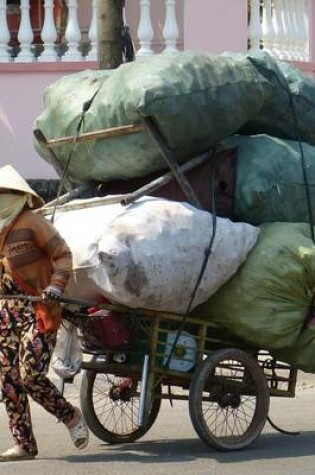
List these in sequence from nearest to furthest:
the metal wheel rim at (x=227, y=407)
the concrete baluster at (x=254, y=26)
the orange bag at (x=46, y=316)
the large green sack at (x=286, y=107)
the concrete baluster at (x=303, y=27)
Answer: the orange bag at (x=46, y=316) → the metal wheel rim at (x=227, y=407) → the large green sack at (x=286, y=107) → the concrete baluster at (x=254, y=26) → the concrete baluster at (x=303, y=27)

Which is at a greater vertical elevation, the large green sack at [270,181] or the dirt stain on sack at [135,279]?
the large green sack at [270,181]

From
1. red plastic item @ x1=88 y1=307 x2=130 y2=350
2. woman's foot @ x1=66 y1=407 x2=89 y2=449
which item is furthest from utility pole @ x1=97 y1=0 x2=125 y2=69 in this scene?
woman's foot @ x1=66 y1=407 x2=89 y2=449

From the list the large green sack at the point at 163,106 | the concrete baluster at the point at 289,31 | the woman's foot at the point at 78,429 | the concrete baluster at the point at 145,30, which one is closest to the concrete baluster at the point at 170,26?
Result: the concrete baluster at the point at 145,30

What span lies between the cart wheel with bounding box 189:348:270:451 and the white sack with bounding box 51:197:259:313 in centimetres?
42

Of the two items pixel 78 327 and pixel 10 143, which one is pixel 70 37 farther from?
pixel 78 327

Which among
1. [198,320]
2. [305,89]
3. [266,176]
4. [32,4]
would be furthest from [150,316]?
Answer: [32,4]

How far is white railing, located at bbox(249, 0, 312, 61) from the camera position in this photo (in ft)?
37.0

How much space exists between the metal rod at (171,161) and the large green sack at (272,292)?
1.47 ft

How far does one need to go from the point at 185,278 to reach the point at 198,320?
14.7 inches

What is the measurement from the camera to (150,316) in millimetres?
7172

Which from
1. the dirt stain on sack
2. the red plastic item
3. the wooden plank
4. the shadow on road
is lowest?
the shadow on road

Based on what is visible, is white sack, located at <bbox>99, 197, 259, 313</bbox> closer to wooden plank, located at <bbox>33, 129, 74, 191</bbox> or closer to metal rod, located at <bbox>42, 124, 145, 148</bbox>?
metal rod, located at <bbox>42, 124, 145, 148</bbox>

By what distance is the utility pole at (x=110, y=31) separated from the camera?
9.30m

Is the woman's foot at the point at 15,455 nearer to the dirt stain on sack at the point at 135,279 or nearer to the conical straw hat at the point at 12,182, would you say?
the dirt stain on sack at the point at 135,279
